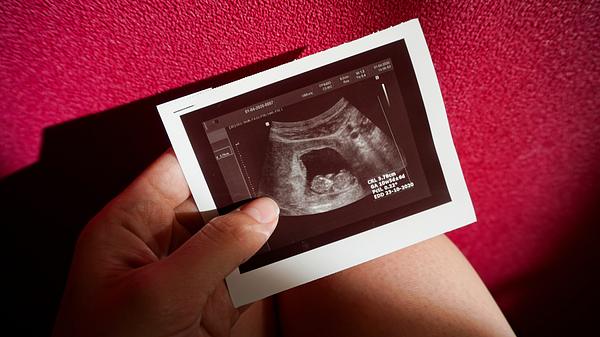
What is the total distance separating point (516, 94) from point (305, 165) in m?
0.41

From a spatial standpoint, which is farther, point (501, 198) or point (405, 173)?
point (501, 198)

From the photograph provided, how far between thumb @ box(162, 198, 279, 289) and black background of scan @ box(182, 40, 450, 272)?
7cm

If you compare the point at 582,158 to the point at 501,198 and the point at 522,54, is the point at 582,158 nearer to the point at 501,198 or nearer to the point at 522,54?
the point at 501,198

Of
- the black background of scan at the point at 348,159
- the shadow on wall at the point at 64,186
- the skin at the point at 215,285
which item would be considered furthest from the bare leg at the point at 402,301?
the shadow on wall at the point at 64,186

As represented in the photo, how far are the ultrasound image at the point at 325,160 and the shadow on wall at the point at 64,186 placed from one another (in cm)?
13

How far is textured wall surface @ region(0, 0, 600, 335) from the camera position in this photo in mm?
620

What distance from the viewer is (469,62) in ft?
2.30

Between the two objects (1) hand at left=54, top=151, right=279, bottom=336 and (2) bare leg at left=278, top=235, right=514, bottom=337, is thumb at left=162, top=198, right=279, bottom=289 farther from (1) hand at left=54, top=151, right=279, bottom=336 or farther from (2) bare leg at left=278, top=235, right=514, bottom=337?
(2) bare leg at left=278, top=235, right=514, bottom=337

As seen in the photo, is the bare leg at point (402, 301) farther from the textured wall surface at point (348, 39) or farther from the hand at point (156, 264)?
the textured wall surface at point (348, 39)

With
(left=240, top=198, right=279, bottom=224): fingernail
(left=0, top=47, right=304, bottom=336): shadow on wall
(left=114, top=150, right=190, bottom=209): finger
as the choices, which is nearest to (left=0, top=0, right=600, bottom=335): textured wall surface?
(left=0, top=47, right=304, bottom=336): shadow on wall

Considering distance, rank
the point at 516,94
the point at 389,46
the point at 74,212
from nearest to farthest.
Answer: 1. the point at 389,46
2. the point at 516,94
3. the point at 74,212

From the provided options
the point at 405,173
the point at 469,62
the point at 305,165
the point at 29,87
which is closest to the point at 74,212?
the point at 29,87

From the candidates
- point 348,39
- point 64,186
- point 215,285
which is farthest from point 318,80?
point 64,186

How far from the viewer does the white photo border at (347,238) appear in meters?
0.62
